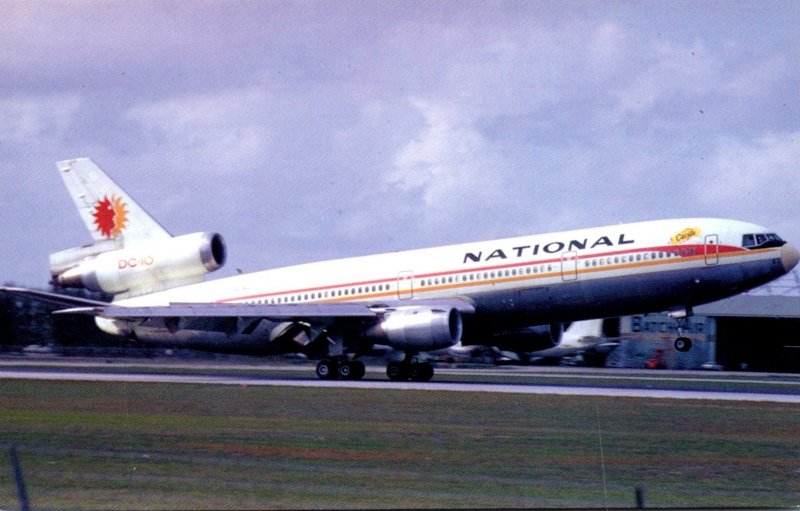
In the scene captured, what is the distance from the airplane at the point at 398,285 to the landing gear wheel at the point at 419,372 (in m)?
0.05

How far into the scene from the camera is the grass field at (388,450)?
563 inches

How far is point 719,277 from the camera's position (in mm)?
38375

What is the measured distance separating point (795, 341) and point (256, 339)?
1613 inches

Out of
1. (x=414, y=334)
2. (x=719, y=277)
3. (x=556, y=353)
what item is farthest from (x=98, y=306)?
(x=556, y=353)

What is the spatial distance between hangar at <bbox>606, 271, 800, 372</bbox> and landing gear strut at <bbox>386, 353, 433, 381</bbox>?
28.6m

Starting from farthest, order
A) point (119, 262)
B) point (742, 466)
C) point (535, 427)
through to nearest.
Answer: point (119, 262) < point (535, 427) < point (742, 466)

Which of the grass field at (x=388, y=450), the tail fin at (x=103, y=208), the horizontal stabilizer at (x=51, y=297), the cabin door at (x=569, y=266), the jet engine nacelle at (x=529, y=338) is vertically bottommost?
the grass field at (x=388, y=450)

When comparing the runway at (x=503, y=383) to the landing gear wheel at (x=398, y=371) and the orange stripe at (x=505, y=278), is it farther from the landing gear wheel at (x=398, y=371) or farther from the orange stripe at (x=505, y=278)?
the orange stripe at (x=505, y=278)

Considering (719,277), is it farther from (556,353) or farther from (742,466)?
(556,353)

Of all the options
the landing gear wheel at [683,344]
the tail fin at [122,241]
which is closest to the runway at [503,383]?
the landing gear wheel at [683,344]

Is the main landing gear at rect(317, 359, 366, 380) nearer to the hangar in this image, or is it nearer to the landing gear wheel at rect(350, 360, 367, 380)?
the landing gear wheel at rect(350, 360, 367, 380)

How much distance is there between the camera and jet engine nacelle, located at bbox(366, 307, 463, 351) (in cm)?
3900

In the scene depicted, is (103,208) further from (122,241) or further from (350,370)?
(350,370)

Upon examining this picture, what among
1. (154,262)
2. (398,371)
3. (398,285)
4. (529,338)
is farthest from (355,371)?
(154,262)
